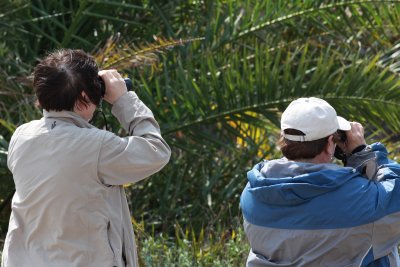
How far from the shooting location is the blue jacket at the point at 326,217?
11.3 ft

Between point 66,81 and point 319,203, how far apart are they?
101 cm

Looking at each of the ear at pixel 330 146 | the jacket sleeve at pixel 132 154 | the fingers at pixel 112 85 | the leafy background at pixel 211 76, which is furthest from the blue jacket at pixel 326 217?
the leafy background at pixel 211 76

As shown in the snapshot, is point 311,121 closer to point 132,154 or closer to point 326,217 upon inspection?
point 326,217

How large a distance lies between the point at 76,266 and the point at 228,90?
3486 mm

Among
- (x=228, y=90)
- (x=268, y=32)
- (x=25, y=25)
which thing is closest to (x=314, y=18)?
(x=268, y=32)

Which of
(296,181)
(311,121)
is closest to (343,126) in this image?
(311,121)

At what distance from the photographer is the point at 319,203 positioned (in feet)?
11.4

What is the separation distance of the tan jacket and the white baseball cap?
48cm

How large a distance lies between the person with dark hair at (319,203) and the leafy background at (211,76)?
8.28 feet

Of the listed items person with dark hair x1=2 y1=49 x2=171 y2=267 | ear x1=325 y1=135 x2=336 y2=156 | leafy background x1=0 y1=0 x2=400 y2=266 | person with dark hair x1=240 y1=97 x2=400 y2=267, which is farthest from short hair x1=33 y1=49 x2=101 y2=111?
leafy background x1=0 y1=0 x2=400 y2=266

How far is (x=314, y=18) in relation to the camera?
757cm

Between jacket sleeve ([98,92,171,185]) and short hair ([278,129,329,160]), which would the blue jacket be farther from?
jacket sleeve ([98,92,171,185])

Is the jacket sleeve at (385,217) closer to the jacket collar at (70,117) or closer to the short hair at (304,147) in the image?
the short hair at (304,147)

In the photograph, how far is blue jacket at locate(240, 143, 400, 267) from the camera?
343cm
